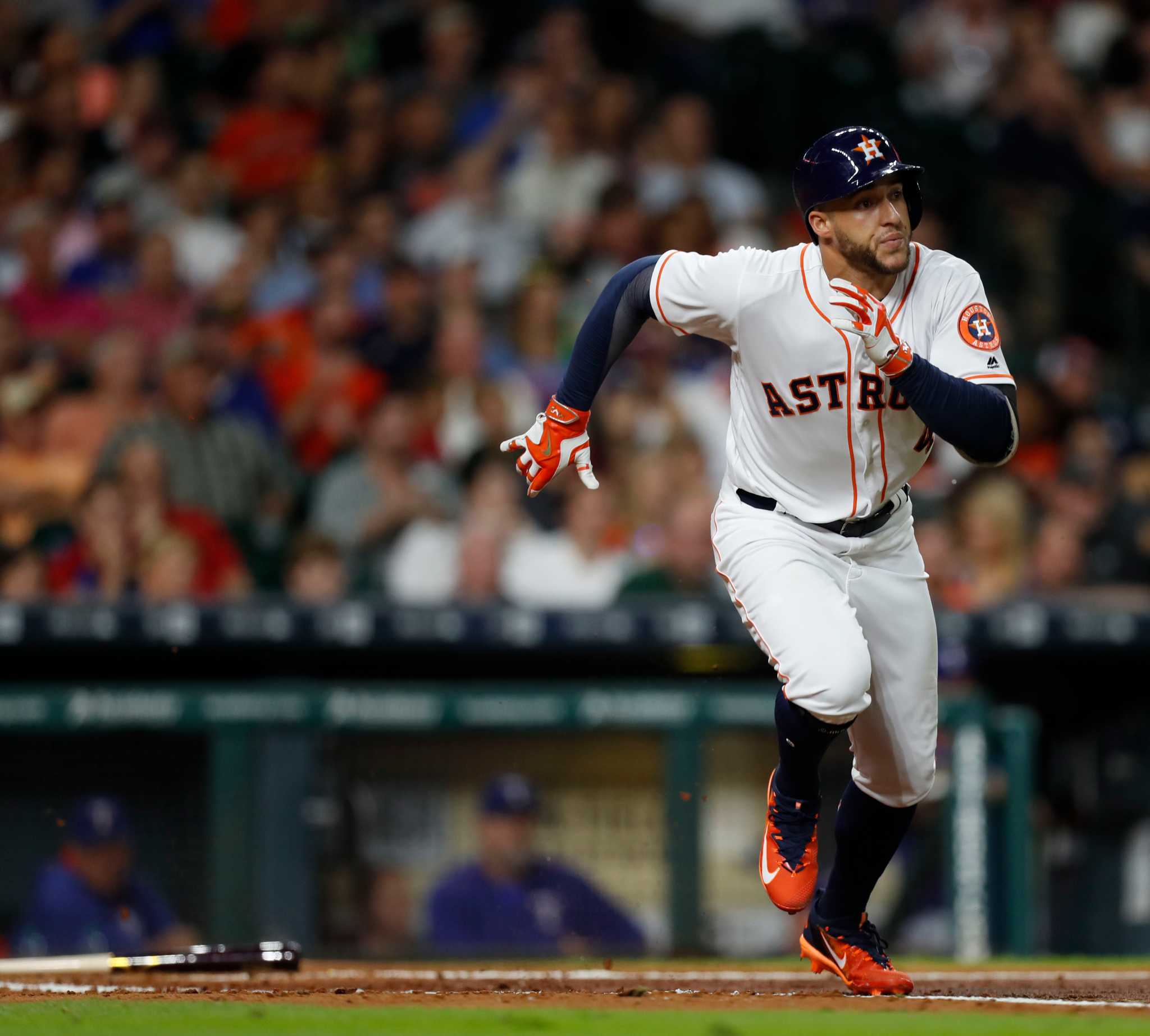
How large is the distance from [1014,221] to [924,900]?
4097 millimetres

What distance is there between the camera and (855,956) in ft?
13.6

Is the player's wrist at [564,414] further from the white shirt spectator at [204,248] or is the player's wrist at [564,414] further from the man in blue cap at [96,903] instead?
the white shirt spectator at [204,248]

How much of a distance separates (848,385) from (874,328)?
302 millimetres

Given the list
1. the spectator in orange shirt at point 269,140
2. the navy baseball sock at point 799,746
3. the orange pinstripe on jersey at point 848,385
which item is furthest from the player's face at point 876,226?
the spectator in orange shirt at point 269,140

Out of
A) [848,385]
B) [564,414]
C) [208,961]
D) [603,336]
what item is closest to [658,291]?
[603,336]

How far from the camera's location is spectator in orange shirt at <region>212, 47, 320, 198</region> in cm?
905

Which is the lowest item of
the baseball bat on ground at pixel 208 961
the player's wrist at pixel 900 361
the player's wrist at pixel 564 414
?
the baseball bat on ground at pixel 208 961

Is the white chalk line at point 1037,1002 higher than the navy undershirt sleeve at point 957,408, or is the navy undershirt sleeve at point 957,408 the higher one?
the navy undershirt sleeve at point 957,408

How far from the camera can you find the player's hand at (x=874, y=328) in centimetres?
358

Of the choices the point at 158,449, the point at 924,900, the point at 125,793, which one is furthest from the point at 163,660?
the point at 924,900

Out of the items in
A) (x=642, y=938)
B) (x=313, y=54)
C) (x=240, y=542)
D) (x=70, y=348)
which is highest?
(x=313, y=54)

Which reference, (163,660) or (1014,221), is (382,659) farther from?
(1014,221)

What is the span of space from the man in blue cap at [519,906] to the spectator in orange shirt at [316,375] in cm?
202

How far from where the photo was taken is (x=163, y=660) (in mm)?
6508
